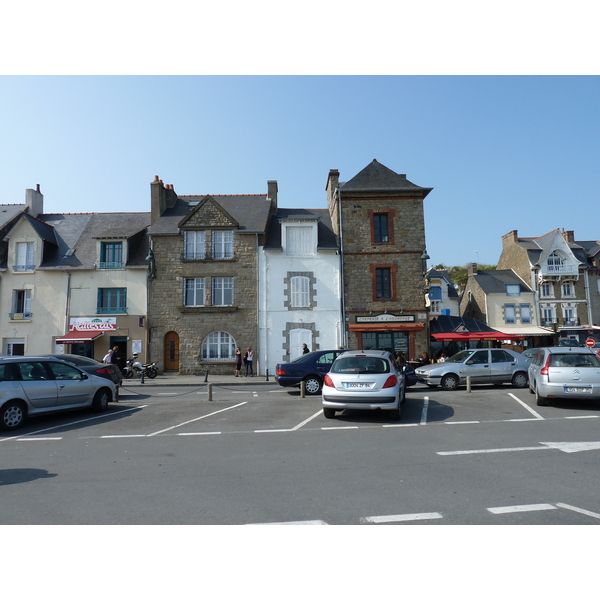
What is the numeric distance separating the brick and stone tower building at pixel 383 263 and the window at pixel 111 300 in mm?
12473

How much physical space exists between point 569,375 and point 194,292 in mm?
18794

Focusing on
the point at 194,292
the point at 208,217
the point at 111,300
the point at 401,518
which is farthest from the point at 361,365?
the point at 111,300

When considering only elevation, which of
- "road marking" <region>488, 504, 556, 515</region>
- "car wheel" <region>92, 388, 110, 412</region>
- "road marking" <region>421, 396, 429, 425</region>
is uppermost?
"car wheel" <region>92, 388, 110, 412</region>

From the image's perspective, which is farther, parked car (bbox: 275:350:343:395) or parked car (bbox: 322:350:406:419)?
parked car (bbox: 275:350:343:395)

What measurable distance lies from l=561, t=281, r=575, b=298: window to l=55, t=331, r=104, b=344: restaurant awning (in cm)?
3484

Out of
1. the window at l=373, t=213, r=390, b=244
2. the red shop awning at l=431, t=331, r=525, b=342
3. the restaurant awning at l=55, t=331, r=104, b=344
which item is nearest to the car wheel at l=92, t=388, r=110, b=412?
the restaurant awning at l=55, t=331, r=104, b=344

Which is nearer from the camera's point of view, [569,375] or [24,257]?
[569,375]

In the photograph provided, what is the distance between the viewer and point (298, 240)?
81.6 ft

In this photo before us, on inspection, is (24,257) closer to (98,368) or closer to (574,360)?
(98,368)

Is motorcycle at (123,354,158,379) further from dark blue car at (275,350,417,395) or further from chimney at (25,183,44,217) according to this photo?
chimney at (25,183,44,217)

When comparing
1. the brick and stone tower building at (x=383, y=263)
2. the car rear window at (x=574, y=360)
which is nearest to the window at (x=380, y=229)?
the brick and stone tower building at (x=383, y=263)

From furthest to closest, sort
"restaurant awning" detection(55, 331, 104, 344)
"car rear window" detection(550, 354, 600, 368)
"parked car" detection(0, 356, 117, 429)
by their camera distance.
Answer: "restaurant awning" detection(55, 331, 104, 344), "car rear window" detection(550, 354, 600, 368), "parked car" detection(0, 356, 117, 429)

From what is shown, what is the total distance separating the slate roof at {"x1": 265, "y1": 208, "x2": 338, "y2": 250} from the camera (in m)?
24.6

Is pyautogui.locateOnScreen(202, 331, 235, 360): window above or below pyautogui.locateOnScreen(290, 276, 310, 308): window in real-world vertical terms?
below
